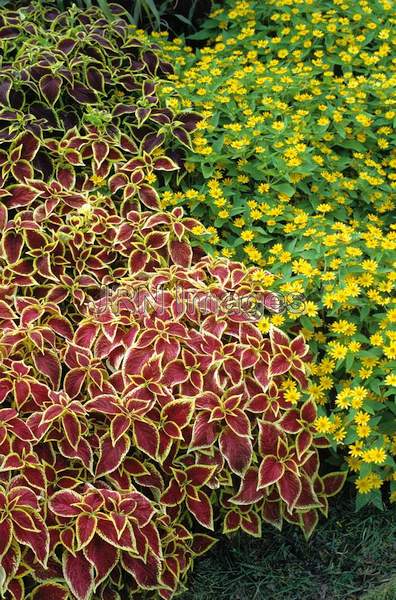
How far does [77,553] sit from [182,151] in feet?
5.82

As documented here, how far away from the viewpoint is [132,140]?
11.0 ft

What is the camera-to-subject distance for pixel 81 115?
349 cm

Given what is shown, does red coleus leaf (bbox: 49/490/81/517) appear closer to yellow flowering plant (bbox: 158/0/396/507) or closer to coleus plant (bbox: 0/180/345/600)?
coleus plant (bbox: 0/180/345/600)

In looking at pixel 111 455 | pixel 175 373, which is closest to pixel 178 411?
pixel 175 373

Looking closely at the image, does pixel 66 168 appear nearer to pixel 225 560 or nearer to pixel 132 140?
pixel 132 140

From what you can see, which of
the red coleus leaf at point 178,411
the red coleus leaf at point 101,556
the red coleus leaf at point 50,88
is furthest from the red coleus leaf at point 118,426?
the red coleus leaf at point 50,88

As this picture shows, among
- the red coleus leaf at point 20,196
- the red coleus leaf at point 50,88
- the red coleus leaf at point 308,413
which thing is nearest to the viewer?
the red coleus leaf at point 308,413

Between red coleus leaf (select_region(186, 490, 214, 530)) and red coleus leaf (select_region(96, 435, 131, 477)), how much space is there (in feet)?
0.81

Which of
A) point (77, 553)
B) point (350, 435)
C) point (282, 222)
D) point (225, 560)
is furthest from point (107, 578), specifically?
point (282, 222)

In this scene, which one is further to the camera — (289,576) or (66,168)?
(66,168)

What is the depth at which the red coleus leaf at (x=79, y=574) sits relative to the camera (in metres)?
2.07

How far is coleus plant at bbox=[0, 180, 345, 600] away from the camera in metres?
2.13

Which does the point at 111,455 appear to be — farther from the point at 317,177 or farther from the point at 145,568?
the point at 317,177

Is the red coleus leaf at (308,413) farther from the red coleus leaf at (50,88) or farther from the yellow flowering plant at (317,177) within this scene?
the red coleus leaf at (50,88)
